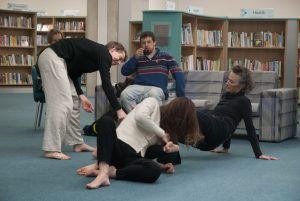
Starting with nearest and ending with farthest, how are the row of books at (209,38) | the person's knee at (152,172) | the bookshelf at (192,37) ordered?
the person's knee at (152,172) → the bookshelf at (192,37) → the row of books at (209,38)

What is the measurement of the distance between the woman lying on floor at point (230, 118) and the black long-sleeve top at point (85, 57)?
79cm

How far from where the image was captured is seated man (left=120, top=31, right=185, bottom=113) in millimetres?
5617

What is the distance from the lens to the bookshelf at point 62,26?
15.2 meters

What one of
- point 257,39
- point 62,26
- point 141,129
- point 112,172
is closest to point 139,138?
point 141,129

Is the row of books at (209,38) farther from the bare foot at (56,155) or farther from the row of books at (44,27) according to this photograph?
the row of books at (44,27)

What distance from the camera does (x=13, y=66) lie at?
13219 millimetres

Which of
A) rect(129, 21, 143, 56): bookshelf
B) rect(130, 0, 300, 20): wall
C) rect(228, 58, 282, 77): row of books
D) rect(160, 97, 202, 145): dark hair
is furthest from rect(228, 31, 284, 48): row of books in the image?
rect(160, 97, 202, 145): dark hair

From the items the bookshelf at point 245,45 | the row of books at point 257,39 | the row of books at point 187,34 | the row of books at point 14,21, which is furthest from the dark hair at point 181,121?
the row of books at point 14,21

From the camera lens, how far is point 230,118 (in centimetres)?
454

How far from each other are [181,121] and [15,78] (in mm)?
10368

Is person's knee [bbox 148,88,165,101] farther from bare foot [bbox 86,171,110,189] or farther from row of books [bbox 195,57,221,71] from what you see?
row of books [bbox 195,57,221,71]

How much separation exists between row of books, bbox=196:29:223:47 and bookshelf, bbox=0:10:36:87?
214 inches

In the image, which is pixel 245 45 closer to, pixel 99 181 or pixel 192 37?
pixel 192 37

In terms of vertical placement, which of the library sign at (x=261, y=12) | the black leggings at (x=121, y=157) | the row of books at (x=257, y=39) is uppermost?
the library sign at (x=261, y=12)
